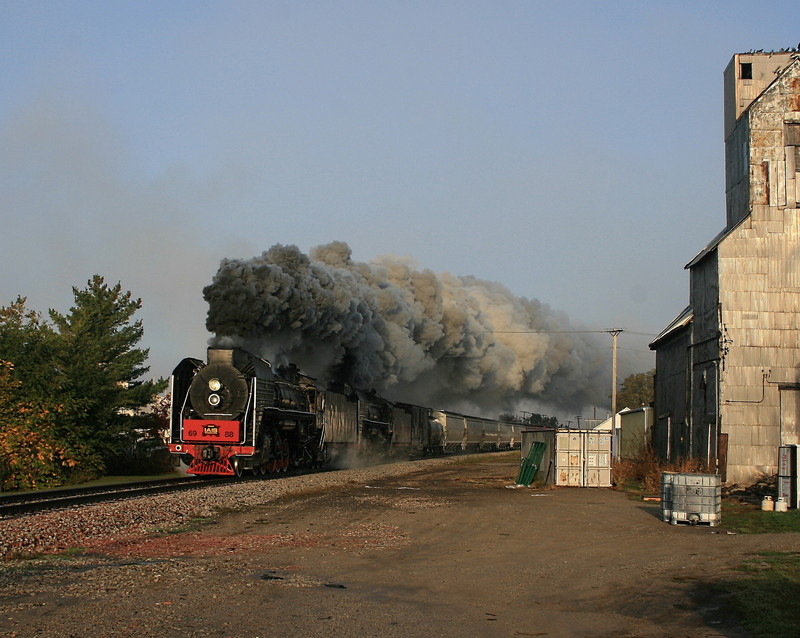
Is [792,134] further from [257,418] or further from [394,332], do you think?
[394,332]

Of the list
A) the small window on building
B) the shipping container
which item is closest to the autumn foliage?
the shipping container

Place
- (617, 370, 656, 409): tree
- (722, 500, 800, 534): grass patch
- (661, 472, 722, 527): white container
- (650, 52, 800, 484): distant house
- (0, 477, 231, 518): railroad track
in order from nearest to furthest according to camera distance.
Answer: (722, 500, 800, 534): grass patch < (661, 472, 722, 527): white container < (0, 477, 231, 518): railroad track < (650, 52, 800, 484): distant house < (617, 370, 656, 409): tree

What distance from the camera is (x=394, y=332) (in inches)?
2147

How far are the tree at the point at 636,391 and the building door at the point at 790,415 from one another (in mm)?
70336

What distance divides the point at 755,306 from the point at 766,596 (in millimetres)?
17973

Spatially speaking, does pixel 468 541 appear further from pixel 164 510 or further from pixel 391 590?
pixel 164 510

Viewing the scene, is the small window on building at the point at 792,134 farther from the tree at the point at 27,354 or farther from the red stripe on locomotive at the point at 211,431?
the tree at the point at 27,354

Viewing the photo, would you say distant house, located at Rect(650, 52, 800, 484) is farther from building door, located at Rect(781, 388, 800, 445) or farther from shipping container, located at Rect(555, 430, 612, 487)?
shipping container, located at Rect(555, 430, 612, 487)

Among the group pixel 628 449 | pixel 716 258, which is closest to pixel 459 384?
pixel 628 449

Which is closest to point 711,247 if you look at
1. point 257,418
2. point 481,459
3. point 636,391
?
point 257,418

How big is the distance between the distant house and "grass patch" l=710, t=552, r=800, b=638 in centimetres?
1378

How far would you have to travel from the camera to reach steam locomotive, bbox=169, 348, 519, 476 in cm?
2550

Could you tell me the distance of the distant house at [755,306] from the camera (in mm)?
24938

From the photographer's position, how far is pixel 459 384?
72.7 metres
